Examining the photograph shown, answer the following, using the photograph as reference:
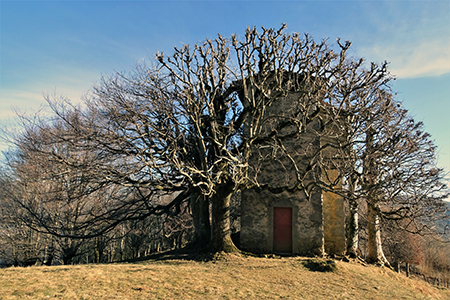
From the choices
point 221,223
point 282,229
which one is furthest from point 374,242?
point 221,223

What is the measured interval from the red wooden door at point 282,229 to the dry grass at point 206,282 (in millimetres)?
2290

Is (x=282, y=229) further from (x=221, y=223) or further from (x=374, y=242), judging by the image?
(x=374, y=242)

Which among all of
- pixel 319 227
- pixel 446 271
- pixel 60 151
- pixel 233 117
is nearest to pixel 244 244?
pixel 319 227

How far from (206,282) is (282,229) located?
6.54 metres

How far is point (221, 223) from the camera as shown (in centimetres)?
1248

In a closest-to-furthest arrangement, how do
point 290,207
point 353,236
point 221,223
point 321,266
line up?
point 321,266
point 221,223
point 290,207
point 353,236

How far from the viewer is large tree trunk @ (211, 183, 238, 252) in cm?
1227

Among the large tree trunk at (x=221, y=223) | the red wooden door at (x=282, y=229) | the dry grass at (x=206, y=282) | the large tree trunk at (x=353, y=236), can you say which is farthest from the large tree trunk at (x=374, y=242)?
the large tree trunk at (x=221, y=223)

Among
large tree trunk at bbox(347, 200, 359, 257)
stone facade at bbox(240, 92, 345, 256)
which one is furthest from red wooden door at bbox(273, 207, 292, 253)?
large tree trunk at bbox(347, 200, 359, 257)

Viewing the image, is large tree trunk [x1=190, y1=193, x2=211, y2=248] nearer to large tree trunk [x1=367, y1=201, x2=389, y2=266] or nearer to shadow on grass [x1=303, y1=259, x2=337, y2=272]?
shadow on grass [x1=303, y1=259, x2=337, y2=272]

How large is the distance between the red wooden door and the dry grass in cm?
229

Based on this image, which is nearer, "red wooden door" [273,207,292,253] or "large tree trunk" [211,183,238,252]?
"large tree trunk" [211,183,238,252]

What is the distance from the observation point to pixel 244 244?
13.8 metres

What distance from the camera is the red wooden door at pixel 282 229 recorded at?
45.1 feet
